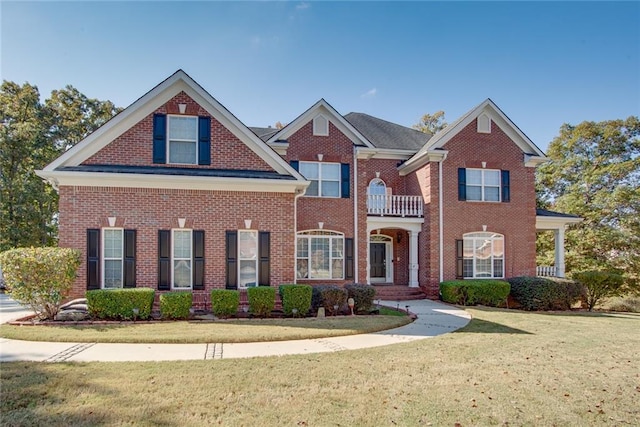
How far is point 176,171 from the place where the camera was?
39.8ft

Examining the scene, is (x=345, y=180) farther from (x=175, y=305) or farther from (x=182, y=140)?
(x=175, y=305)

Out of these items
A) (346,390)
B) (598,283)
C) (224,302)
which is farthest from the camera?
(598,283)

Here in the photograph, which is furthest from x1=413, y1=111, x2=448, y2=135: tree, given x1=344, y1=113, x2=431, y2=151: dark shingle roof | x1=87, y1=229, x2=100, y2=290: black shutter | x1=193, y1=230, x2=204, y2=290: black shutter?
x1=87, y1=229, x2=100, y2=290: black shutter

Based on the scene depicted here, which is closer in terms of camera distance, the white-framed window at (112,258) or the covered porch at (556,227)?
the white-framed window at (112,258)

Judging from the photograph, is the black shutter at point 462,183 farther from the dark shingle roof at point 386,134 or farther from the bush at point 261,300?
the bush at point 261,300

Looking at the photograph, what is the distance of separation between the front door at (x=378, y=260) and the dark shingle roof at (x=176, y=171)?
324 inches

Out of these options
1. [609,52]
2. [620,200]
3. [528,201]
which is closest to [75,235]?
[528,201]

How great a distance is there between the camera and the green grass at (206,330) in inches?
320

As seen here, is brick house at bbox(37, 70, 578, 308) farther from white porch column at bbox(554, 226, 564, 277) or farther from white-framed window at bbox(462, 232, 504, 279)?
white porch column at bbox(554, 226, 564, 277)

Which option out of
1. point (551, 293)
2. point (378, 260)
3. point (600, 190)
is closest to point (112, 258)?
point (378, 260)

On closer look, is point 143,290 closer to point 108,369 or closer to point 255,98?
point 108,369

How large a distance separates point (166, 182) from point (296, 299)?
17.0 feet

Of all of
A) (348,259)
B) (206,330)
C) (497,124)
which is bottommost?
(206,330)

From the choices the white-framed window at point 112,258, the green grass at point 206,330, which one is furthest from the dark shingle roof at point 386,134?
the white-framed window at point 112,258
